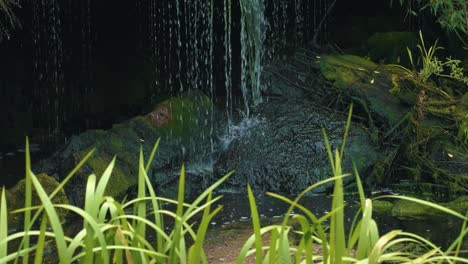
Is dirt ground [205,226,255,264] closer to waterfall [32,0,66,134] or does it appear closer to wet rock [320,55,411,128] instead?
wet rock [320,55,411,128]

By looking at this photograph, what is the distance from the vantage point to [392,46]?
302 inches

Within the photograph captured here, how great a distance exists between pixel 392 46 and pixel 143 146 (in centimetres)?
304

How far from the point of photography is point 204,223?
1868 mm

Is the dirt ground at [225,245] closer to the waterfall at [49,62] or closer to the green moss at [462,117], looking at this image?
the green moss at [462,117]

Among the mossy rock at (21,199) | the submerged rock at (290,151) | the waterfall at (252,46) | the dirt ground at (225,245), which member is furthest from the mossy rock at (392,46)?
the mossy rock at (21,199)

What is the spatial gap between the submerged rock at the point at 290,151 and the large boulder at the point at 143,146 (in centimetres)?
36

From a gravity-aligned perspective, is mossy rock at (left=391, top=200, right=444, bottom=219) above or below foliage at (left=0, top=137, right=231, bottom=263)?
below

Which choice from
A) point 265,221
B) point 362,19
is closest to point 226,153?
point 265,221

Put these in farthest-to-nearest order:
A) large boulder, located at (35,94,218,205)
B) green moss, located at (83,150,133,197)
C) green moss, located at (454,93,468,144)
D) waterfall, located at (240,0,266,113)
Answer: waterfall, located at (240,0,266,113) → green moss, located at (454,93,468,144) → large boulder, located at (35,94,218,205) → green moss, located at (83,150,133,197)

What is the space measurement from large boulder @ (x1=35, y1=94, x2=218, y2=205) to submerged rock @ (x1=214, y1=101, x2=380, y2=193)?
358mm

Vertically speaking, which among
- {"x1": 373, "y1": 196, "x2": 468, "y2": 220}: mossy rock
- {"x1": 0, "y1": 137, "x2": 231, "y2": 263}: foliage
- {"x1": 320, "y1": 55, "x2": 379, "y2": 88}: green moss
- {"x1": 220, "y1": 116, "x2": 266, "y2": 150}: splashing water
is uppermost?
{"x1": 0, "y1": 137, "x2": 231, "y2": 263}: foliage

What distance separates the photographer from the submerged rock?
578 centimetres

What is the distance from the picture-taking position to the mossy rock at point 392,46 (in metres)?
7.61

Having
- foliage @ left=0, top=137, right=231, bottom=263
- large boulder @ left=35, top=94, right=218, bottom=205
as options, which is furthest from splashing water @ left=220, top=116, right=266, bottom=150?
foliage @ left=0, top=137, right=231, bottom=263
